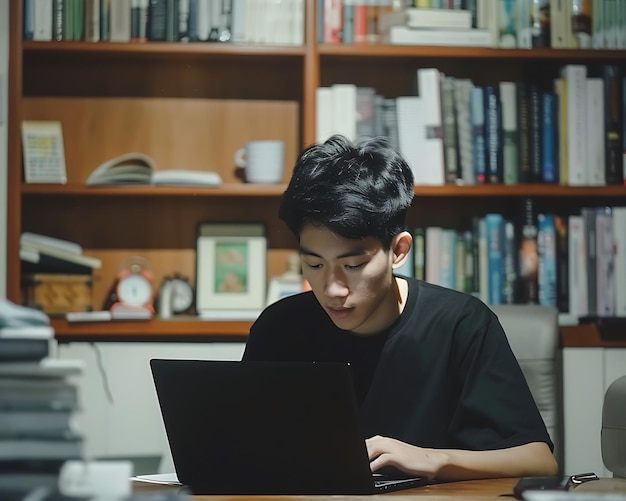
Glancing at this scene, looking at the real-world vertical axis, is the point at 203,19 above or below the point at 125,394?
above

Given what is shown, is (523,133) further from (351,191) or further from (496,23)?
(351,191)

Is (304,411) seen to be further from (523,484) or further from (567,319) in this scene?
(567,319)

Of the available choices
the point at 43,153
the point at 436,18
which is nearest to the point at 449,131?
the point at 436,18

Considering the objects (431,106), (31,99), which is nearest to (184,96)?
(31,99)

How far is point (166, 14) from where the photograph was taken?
9.22ft

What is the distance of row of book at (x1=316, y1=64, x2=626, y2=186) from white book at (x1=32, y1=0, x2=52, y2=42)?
852 mm

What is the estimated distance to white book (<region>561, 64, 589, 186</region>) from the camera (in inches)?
112

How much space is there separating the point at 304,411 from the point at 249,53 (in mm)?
1765

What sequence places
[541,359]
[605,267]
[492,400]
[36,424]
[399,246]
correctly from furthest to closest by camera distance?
[605,267] → [541,359] → [399,246] → [492,400] → [36,424]

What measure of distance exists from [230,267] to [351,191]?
4.60 feet

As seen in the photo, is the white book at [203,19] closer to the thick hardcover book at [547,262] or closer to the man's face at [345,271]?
the thick hardcover book at [547,262]

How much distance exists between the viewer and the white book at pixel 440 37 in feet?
9.28

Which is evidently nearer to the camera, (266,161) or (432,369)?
(432,369)

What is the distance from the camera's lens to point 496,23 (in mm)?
2865
